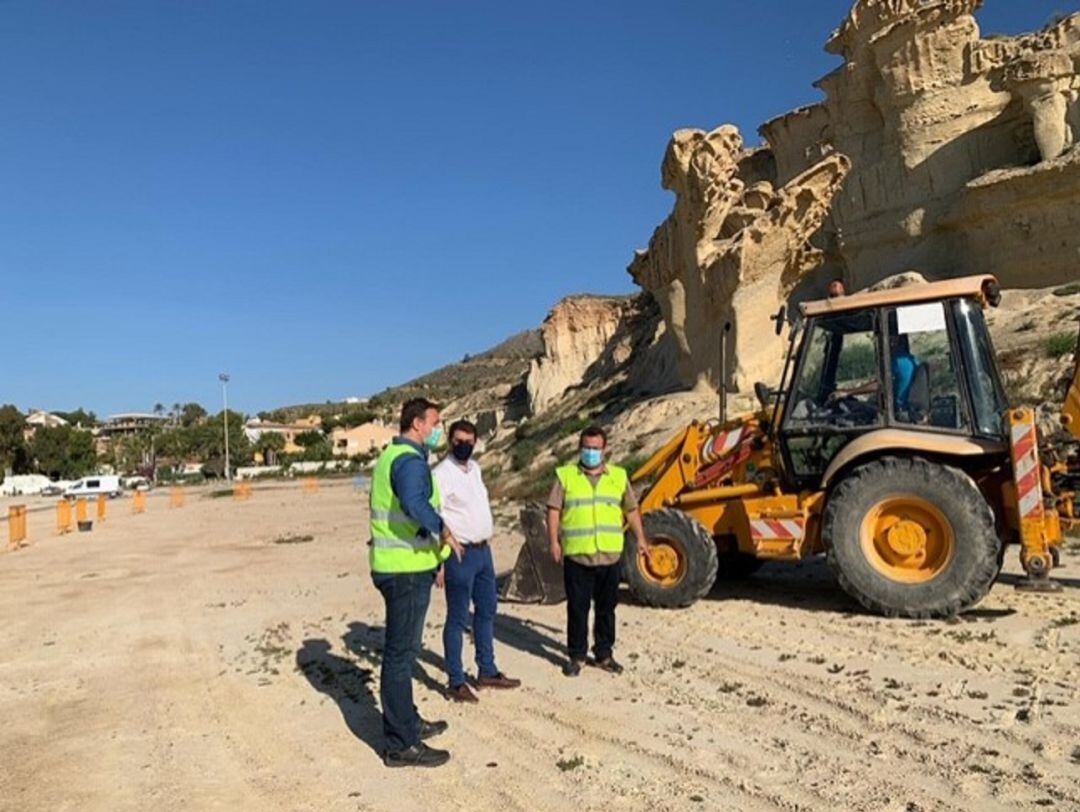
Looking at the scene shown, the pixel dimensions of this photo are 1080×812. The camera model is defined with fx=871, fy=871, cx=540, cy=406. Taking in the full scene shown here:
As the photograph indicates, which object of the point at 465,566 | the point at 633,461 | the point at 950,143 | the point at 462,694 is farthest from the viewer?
the point at 950,143

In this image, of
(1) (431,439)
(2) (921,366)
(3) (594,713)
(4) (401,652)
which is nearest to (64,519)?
(1) (431,439)

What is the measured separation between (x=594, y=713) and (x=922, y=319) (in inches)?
166

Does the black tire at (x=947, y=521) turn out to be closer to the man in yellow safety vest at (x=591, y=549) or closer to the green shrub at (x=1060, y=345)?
the man in yellow safety vest at (x=591, y=549)

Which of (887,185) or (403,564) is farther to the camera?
(887,185)

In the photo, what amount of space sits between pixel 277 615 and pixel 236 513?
1975 centimetres

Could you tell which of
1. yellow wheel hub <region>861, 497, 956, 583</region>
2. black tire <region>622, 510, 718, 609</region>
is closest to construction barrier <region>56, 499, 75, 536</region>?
black tire <region>622, 510, 718, 609</region>

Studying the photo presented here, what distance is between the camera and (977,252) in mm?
28531

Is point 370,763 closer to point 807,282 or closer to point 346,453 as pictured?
point 807,282

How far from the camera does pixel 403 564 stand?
456cm

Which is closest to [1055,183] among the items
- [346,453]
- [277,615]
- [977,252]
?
[977,252]

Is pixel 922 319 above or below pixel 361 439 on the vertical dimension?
below

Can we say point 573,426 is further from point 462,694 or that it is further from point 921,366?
point 462,694

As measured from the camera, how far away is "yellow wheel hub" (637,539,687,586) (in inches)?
299

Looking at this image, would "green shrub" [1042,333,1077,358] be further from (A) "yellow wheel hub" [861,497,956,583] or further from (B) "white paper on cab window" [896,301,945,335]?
(A) "yellow wheel hub" [861,497,956,583]
